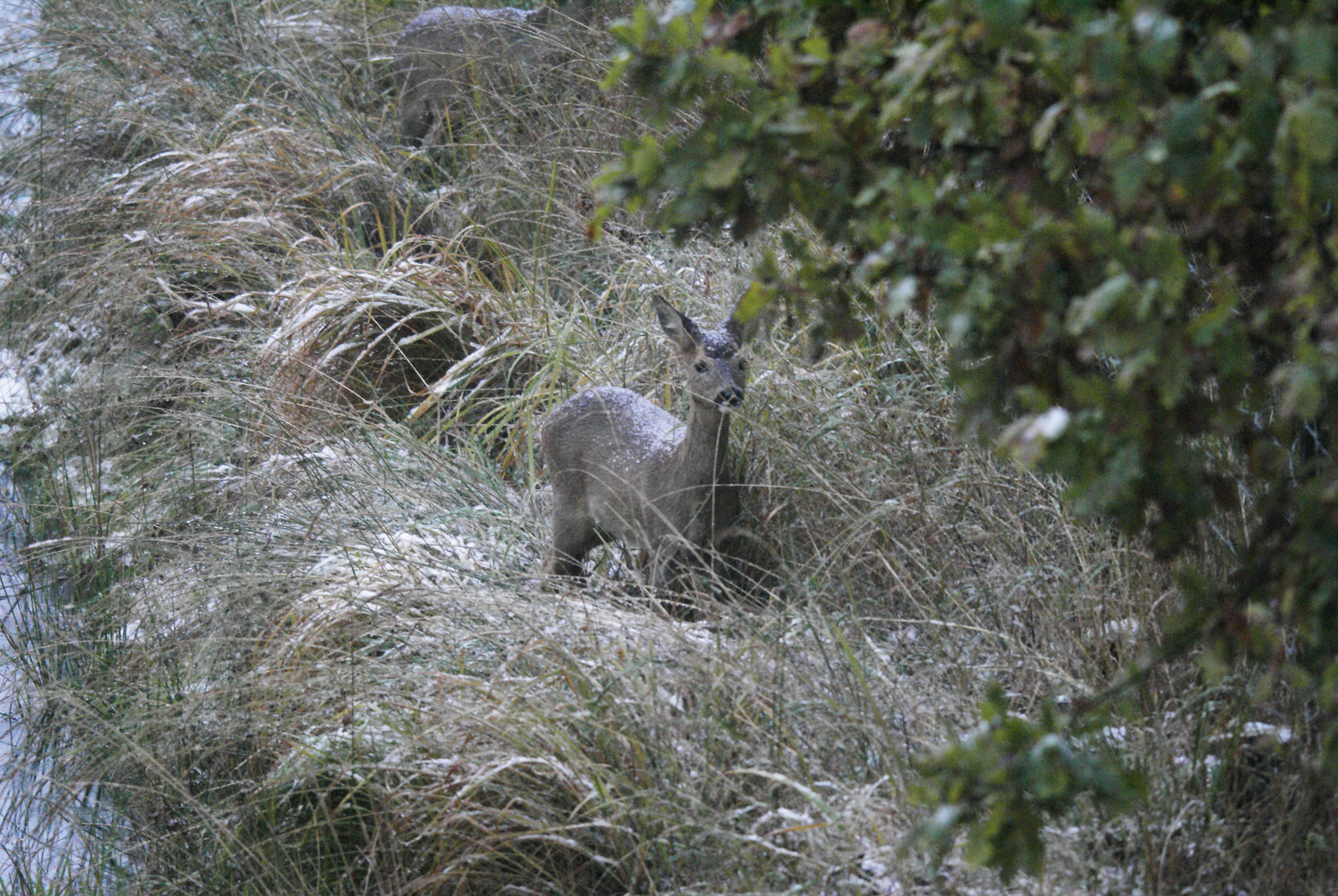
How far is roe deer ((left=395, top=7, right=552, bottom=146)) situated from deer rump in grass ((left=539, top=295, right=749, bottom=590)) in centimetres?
290

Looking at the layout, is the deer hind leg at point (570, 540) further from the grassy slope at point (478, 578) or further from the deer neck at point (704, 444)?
the deer neck at point (704, 444)

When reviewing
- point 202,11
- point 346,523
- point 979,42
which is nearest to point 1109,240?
point 979,42

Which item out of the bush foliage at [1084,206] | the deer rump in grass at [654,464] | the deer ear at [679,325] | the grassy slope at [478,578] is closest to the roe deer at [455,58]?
the grassy slope at [478,578]

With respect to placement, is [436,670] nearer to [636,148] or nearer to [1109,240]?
[636,148]

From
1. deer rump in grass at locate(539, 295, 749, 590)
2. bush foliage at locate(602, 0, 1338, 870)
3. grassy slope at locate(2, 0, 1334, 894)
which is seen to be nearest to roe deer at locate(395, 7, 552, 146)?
grassy slope at locate(2, 0, 1334, 894)

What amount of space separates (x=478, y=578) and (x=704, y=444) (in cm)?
76

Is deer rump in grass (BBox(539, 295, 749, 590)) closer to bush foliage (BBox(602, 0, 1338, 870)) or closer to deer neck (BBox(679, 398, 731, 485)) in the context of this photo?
deer neck (BBox(679, 398, 731, 485))

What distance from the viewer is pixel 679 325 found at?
3.34 meters

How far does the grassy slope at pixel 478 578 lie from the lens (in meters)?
2.60

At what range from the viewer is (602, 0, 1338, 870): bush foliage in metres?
1.26

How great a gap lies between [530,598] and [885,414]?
1.14 metres

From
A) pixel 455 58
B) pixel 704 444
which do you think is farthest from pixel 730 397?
pixel 455 58

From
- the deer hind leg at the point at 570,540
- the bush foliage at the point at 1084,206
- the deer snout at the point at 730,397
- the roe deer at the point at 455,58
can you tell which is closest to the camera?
the bush foliage at the point at 1084,206

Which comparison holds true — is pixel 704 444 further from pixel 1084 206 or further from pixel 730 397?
pixel 1084 206
